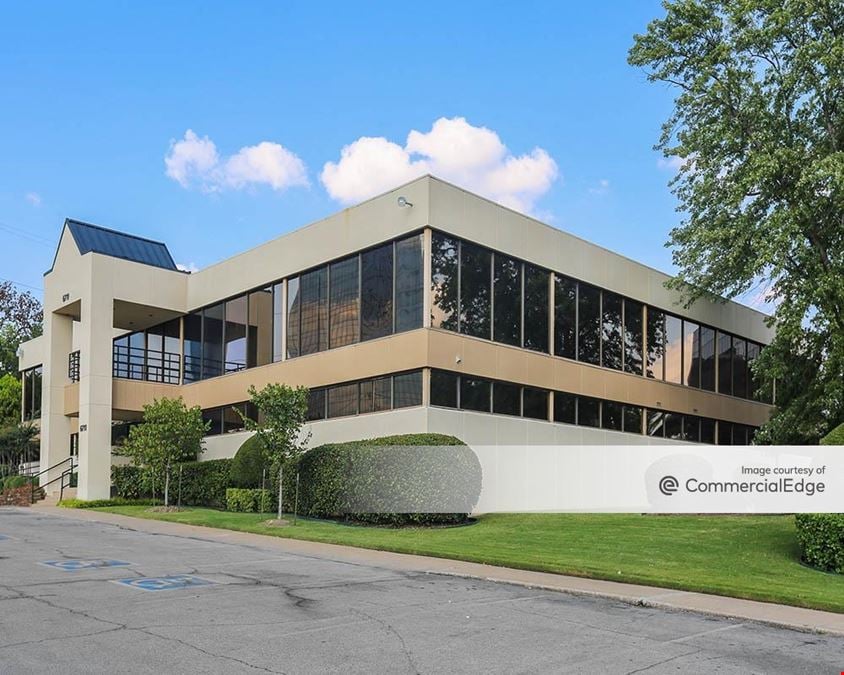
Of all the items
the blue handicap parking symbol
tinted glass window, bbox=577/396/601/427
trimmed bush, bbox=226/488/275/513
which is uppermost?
tinted glass window, bbox=577/396/601/427

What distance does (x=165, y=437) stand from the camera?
25.5m

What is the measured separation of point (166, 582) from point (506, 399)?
14.1m

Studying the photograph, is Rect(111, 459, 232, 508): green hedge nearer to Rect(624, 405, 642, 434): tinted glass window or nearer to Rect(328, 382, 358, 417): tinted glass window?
Rect(328, 382, 358, 417): tinted glass window

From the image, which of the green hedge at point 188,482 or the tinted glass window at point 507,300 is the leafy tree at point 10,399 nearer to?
the green hedge at point 188,482

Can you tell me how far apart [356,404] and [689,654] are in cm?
1657

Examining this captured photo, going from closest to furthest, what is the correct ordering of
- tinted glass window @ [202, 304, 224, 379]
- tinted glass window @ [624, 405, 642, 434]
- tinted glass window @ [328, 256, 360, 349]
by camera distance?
tinted glass window @ [328, 256, 360, 349] < tinted glass window @ [624, 405, 642, 434] < tinted glass window @ [202, 304, 224, 379]

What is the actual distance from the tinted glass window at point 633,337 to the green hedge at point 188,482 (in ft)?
45.0

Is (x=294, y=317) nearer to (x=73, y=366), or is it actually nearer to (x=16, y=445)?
(x=73, y=366)

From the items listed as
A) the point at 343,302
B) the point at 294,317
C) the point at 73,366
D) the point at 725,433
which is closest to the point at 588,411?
the point at 343,302

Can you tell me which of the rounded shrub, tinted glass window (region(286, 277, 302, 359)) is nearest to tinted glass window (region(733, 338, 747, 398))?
tinted glass window (region(286, 277, 302, 359))

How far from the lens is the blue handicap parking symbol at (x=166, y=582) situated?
11087 mm

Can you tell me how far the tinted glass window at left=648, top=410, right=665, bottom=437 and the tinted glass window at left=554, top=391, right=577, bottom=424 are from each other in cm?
502

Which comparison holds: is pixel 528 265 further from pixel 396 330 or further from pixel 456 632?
pixel 456 632

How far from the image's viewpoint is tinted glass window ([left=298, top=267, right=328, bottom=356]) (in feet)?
84.0
